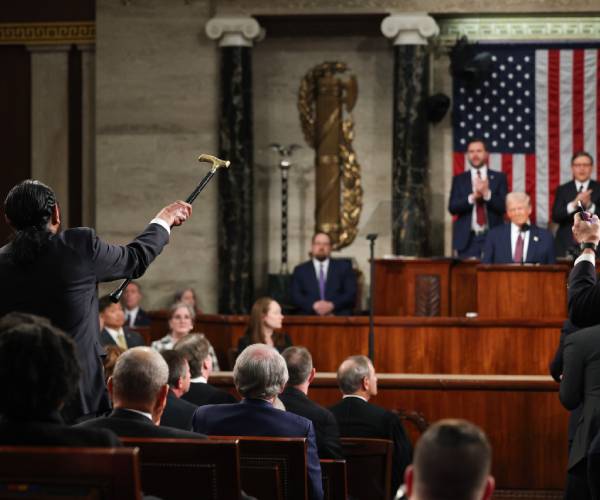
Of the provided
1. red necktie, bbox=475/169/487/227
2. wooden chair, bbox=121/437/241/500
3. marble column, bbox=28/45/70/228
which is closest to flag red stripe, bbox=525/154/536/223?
red necktie, bbox=475/169/487/227

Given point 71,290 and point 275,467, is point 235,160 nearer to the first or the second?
point 71,290

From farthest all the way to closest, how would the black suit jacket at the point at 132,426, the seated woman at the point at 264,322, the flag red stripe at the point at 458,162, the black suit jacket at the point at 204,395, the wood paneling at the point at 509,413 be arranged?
the flag red stripe at the point at 458,162
the seated woman at the point at 264,322
the wood paneling at the point at 509,413
the black suit jacket at the point at 204,395
the black suit jacket at the point at 132,426

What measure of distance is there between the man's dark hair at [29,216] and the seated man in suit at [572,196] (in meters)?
7.58

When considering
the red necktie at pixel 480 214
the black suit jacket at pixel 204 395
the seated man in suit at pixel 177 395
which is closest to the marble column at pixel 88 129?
the red necktie at pixel 480 214

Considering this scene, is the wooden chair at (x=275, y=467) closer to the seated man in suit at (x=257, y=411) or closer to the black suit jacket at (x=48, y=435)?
the seated man in suit at (x=257, y=411)

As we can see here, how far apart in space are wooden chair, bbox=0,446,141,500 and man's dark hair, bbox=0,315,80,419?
0.85 feet

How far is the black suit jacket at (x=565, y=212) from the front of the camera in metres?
11.0

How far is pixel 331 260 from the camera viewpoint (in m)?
11.1

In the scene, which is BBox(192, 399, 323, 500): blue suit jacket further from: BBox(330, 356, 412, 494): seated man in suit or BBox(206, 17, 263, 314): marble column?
BBox(206, 17, 263, 314): marble column

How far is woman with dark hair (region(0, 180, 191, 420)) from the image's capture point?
157 inches

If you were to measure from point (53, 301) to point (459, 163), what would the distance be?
9062mm

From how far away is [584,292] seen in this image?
Result: 4613mm

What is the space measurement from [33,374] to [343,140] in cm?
1036

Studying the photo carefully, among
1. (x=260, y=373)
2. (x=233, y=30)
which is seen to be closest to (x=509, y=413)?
(x=260, y=373)
